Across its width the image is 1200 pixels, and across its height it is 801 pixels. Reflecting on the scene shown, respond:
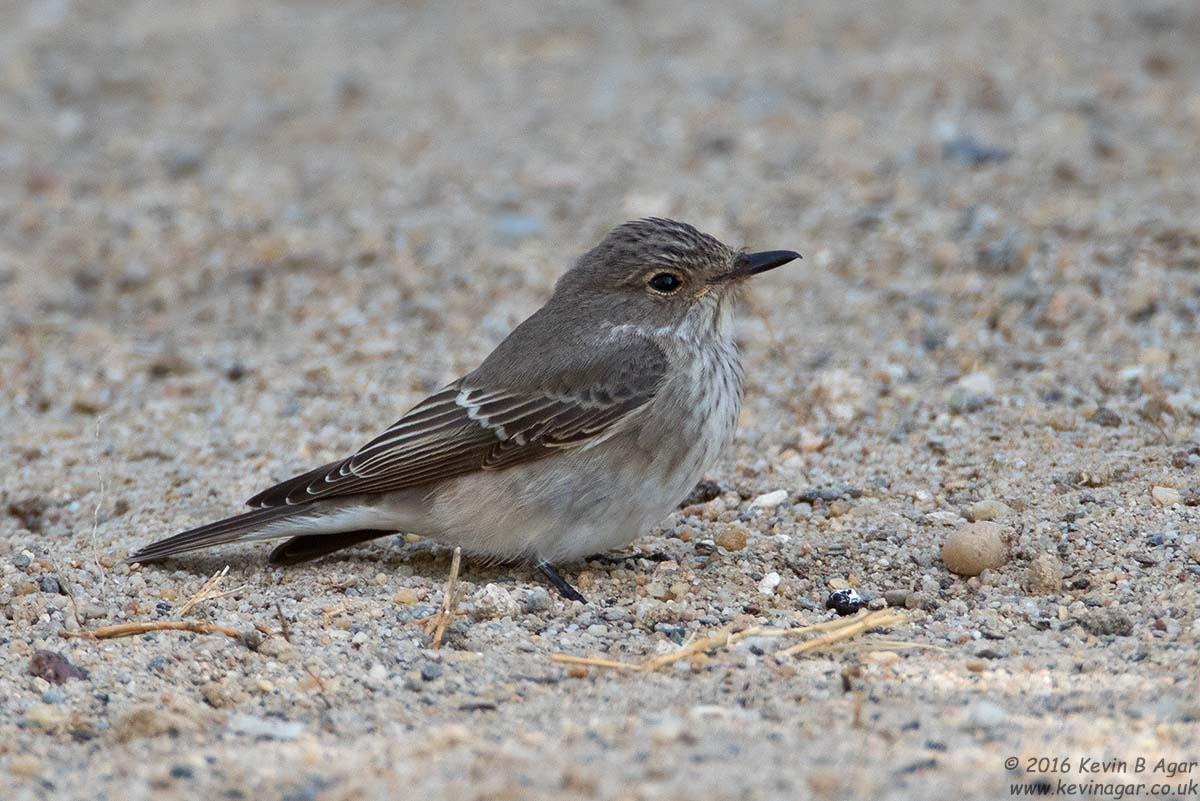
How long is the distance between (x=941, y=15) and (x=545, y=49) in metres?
3.23

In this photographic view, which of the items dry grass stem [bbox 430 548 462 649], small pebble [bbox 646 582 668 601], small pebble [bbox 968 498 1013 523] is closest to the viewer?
dry grass stem [bbox 430 548 462 649]

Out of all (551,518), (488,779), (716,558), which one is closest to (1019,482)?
(716,558)

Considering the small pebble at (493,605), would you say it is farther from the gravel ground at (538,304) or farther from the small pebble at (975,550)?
the small pebble at (975,550)

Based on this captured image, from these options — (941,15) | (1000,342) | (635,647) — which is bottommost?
(635,647)

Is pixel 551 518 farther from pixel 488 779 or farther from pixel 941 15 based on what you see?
pixel 941 15

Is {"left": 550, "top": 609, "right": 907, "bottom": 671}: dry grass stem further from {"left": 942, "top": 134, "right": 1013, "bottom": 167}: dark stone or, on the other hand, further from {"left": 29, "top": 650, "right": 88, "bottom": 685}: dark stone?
{"left": 942, "top": 134, "right": 1013, "bottom": 167}: dark stone

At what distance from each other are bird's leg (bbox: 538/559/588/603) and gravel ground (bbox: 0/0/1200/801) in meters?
0.10

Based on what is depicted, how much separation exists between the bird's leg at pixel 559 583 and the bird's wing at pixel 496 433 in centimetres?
42

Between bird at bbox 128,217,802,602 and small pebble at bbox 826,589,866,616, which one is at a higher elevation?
bird at bbox 128,217,802,602

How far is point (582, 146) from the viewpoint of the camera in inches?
417

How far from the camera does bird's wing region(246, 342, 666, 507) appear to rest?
5.75 metres

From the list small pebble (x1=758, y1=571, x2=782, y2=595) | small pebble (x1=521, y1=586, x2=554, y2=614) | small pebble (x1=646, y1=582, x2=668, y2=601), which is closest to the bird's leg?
small pebble (x1=521, y1=586, x2=554, y2=614)

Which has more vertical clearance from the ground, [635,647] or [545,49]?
[545,49]

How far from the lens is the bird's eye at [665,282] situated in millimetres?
6099
